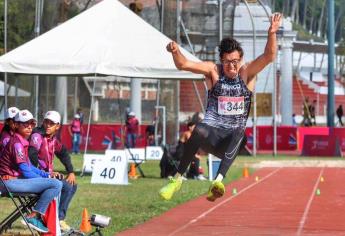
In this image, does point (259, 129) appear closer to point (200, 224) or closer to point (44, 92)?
point (44, 92)

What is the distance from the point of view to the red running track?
1291 centimetres

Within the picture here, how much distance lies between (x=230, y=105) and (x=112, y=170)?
442 inches

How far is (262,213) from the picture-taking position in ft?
50.7

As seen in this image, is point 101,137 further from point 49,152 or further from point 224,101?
point 224,101

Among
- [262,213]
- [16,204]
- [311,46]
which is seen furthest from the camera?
[311,46]

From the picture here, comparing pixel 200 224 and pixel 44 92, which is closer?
pixel 200 224

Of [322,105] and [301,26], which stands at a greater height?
[301,26]

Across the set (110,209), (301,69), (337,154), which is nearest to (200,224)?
(110,209)

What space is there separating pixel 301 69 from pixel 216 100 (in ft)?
277

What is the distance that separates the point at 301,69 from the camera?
9356 cm

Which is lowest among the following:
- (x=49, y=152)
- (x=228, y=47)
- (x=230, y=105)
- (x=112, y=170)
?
(x=112, y=170)

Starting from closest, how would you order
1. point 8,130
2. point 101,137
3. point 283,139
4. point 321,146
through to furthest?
point 8,130 → point 321,146 → point 101,137 → point 283,139

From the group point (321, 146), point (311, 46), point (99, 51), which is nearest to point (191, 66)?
point (99, 51)

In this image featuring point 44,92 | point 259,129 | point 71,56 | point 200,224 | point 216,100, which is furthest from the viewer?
point 259,129
